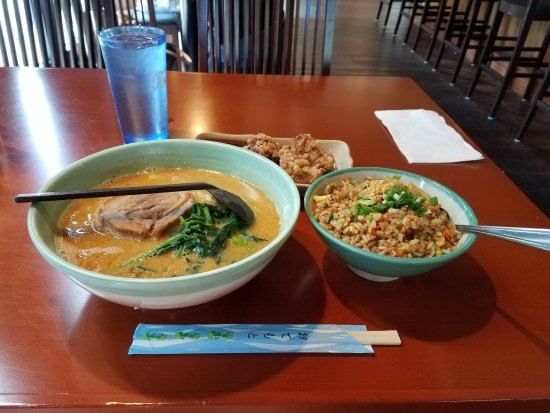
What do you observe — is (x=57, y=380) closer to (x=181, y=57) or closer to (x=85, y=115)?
(x=85, y=115)

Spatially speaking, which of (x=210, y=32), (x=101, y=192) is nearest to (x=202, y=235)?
(x=101, y=192)

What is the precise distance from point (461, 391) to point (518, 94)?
13.7ft

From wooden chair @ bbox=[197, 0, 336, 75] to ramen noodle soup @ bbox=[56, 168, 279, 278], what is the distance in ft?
3.90

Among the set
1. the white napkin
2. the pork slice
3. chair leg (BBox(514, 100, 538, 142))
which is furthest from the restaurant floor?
Result: the pork slice

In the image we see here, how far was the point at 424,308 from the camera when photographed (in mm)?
735

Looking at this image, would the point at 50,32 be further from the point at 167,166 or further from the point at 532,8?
the point at 532,8

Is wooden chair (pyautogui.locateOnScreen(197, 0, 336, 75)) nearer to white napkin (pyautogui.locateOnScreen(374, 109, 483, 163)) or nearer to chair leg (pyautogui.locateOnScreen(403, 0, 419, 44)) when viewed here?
white napkin (pyautogui.locateOnScreen(374, 109, 483, 163))

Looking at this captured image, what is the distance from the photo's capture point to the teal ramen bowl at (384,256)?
26.8 inches

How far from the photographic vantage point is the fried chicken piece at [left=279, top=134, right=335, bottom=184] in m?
0.94

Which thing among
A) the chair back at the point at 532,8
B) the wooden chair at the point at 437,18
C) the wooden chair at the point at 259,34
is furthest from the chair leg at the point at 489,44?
the wooden chair at the point at 259,34

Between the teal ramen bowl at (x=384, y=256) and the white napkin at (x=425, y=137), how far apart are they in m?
0.33

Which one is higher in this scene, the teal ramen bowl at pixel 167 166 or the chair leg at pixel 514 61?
the teal ramen bowl at pixel 167 166

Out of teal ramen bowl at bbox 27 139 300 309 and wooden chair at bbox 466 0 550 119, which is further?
wooden chair at bbox 466 0 550 119

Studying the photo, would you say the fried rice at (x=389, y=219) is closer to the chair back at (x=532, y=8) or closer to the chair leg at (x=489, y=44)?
the chair back at (x=532, y=8)
